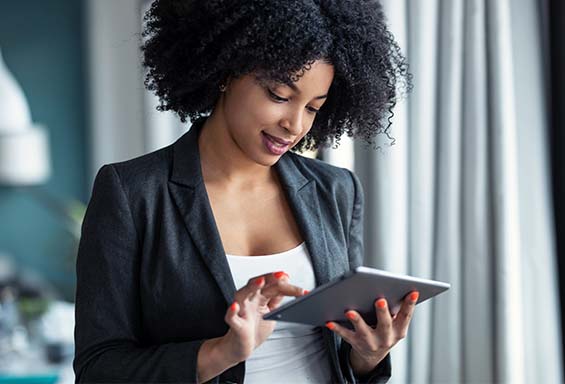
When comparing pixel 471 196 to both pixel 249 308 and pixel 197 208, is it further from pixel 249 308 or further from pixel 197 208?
pixel 249 308

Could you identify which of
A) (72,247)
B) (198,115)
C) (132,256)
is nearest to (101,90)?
(72,247)

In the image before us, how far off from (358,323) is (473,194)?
1056 millimetres

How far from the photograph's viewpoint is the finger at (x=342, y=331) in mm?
1397

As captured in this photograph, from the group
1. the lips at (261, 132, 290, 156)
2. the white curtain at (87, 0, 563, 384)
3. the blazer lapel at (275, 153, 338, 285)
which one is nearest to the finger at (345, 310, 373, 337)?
the blazer lapel at (275, 153, 338, 285)

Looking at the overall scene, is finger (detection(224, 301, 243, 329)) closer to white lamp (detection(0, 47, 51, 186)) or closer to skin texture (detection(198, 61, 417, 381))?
skin texture (detection(198, 61, 417, 381))

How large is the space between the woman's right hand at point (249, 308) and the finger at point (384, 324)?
4.9 inches

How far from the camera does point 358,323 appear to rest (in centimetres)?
138

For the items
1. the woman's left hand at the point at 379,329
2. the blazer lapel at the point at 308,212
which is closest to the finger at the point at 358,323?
the woman's left hand at the point at 379,329

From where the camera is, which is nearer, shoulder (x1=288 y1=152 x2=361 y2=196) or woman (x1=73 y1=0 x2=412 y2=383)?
woman (x1=73 y1=0 x2=412 y2=383)

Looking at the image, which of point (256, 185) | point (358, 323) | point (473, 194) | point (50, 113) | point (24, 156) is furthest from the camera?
point (50, 113)

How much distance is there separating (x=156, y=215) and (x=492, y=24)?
3.98ft

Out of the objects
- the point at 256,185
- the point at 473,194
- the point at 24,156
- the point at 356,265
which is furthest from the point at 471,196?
the point at 24,156

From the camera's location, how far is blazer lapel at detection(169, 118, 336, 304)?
1.43 m

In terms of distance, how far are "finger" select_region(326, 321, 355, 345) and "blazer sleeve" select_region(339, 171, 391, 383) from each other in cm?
14
